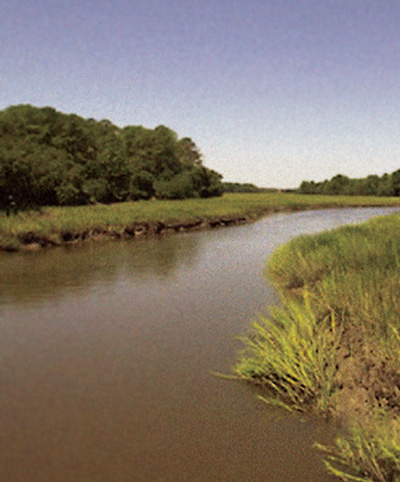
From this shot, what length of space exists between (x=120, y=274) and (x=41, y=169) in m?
20.8

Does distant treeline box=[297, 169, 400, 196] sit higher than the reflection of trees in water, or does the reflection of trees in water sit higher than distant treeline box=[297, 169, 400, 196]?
distant treeline box=[297, 169, 400, 196]

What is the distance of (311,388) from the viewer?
5.53m

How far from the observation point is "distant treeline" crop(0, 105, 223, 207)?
31156 mm

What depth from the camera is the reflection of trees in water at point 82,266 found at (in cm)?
1380

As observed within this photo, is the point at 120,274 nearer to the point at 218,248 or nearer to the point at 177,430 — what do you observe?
the point at 218,248

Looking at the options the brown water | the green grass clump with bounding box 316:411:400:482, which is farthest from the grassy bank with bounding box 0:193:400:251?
the green grass clump with bounding box 316:411:400:482

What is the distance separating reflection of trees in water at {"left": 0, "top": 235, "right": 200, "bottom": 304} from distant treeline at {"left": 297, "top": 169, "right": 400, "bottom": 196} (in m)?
113

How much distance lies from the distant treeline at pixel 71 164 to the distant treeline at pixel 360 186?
3074 inches

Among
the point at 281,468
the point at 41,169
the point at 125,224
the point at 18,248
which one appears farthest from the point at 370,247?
the point at 41,169

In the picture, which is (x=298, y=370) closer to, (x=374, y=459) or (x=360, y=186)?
(x=374, y=459)

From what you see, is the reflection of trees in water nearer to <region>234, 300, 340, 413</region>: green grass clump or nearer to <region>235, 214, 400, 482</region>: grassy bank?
<region>234, 300, 340, 413</region>: green grass clump

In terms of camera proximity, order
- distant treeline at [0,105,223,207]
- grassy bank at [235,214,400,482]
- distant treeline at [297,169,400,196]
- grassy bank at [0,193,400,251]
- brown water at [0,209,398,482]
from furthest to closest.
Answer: distant treeline at [297,169,400,196] < distant treeline at [0,105,223,207] < grassy bank at [0,193,400,251] < brown water at [0,209,398,482] < grassy bank at [235,214,400,482]

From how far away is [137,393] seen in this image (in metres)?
6.40

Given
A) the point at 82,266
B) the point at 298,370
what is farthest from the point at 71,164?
the point at 298,370
